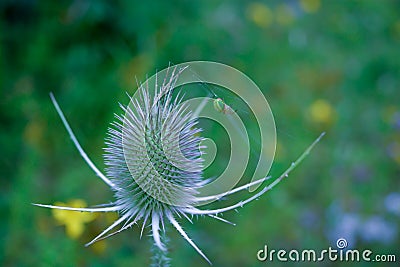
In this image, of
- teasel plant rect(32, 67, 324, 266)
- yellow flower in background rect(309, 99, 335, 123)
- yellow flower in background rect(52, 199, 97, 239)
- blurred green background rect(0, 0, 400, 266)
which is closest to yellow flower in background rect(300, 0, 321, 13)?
blurred green background rect(0, 0, 400, 266)

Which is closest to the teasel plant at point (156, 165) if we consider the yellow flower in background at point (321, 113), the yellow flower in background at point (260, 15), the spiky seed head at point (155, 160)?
the spiky seed head at point (155, 160)

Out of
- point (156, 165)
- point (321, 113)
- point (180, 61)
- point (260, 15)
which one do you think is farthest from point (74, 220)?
point (260, 15)

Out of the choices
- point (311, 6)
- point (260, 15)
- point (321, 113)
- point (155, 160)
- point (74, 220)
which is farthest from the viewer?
point (311, 6)

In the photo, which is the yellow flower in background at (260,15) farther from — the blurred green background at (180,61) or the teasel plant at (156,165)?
the teasel plant at (156,165)

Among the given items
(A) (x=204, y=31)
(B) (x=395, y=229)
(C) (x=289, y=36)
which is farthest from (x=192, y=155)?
(C) (x=289, y=36)

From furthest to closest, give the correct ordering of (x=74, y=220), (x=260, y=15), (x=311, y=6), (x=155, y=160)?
(x=311, y=6), (x=260, y=15), (x=74, y=220), (x=155, y=160)

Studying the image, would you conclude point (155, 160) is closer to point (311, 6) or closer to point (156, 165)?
point (156, 165)

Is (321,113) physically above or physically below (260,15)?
below
